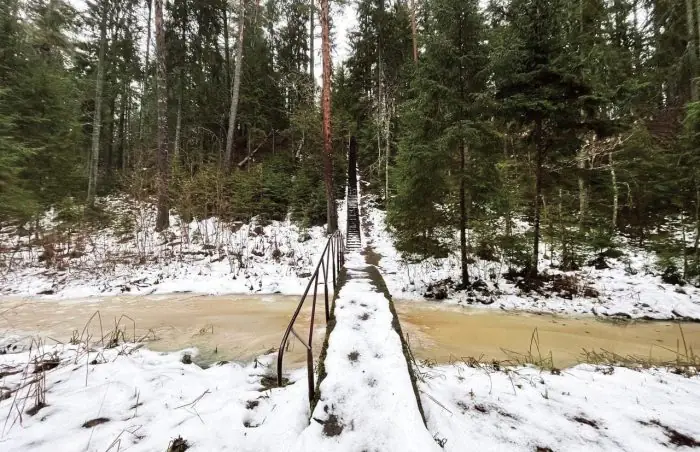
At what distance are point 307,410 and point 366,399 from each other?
1.77ft

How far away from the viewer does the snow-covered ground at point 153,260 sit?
29.5 feet

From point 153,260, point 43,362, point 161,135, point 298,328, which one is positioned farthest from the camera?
point 161,135

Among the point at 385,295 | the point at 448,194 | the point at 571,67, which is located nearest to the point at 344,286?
the point at 385,295

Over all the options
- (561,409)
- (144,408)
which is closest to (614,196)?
(561,409)

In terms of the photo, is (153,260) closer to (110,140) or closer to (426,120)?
(426,120)

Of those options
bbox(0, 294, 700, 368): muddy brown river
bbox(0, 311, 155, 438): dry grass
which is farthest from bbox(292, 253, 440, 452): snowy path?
bbox(0, 311, 155, 438): dry grass

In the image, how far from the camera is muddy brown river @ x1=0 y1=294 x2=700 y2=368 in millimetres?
5375

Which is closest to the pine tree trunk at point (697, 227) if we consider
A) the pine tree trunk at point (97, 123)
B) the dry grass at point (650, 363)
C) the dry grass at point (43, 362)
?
the dry grass at point (650, 363)

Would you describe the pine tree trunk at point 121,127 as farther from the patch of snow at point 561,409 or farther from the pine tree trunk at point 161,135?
the patch of snow at point 561,409

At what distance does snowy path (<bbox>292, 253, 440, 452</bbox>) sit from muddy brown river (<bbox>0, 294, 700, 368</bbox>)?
1.52 m

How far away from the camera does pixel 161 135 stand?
1295cm

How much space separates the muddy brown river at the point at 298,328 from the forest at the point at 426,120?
2482 mm

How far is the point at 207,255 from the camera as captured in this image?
1143 cm

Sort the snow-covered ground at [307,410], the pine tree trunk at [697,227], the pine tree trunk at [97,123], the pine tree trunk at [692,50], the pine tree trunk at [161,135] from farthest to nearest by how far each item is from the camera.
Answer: the pine tree trunk at [97,123] → the pine tree trunk at [161,135] → the pine tree trunk at [692,50] → the pine tree trunk at [697,227] → the snow-covered ground at [307,410]
